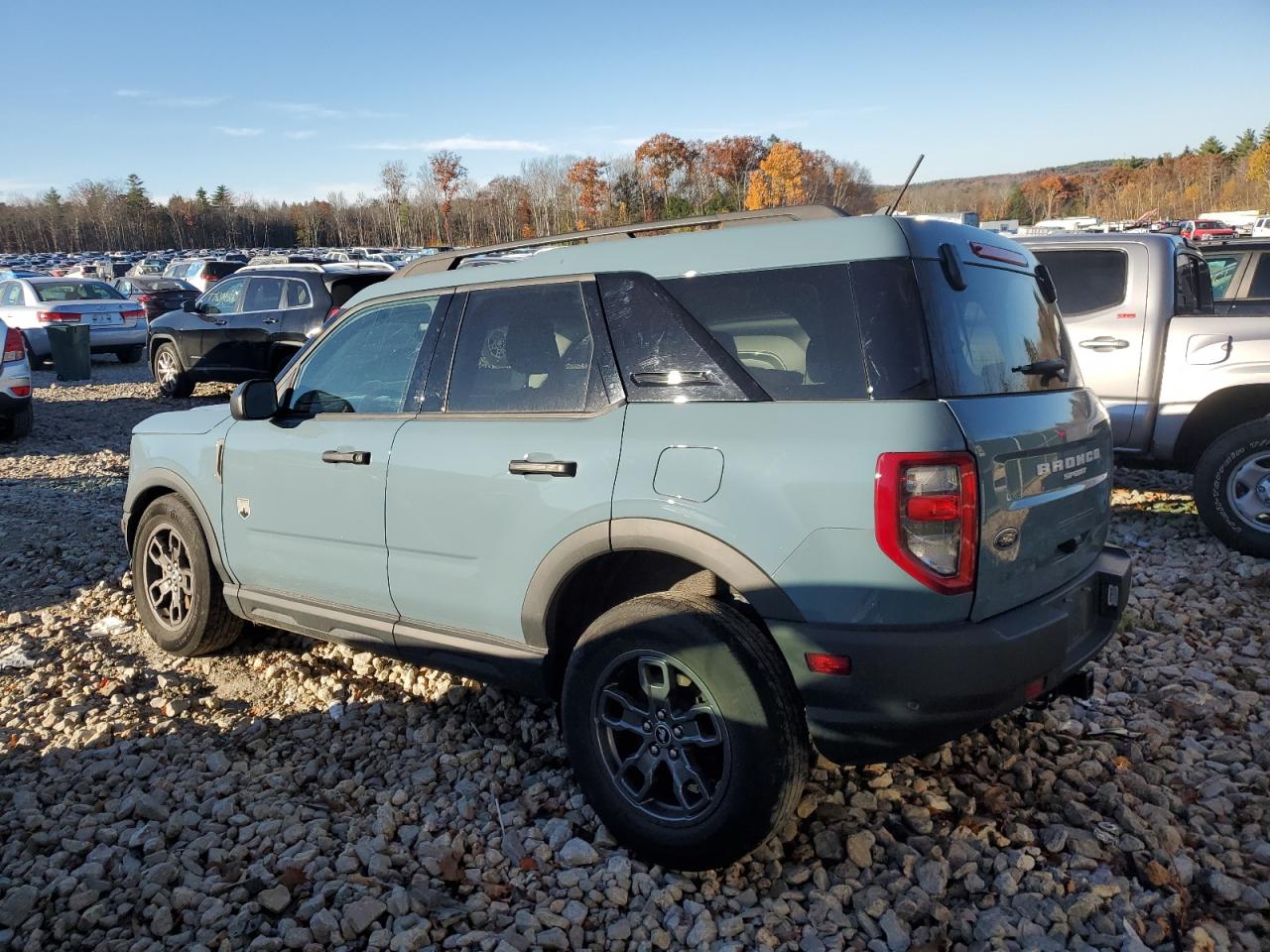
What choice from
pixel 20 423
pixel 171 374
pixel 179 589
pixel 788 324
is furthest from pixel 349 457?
pixel 171 374

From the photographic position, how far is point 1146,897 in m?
2.77

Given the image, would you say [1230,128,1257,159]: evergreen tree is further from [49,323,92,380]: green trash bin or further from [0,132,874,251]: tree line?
[49,323,92,380]: green trash bin

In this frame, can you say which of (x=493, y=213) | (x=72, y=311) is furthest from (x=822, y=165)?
(x=72, y=311)

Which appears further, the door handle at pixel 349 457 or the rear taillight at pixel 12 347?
the rear taillight at pixel 12 347

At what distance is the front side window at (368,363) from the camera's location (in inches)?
148

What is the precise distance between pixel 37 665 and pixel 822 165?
86.2 metres

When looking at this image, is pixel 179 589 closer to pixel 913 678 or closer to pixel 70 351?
pixel 913 678

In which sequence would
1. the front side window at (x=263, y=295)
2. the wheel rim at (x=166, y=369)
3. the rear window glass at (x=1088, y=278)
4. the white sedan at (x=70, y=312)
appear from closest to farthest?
the rear window glass at (x=1088, y=278)
the front side window at (x=263, y=295)
the wheel rim at (x=166, y=369)
the white sedan at (x=70, y=312)

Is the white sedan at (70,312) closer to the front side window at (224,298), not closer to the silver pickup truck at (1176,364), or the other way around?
the front side window at (224,298)

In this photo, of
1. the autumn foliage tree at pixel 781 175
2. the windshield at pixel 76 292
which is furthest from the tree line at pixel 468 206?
the windshield at pixel 76 292

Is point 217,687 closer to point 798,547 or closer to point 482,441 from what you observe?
point 482,441

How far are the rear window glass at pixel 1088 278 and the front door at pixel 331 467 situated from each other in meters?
5.00

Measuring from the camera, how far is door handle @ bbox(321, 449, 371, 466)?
11.9 feet

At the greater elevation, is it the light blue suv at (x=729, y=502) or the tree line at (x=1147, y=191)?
the tree line at (x=1147, y=191)
